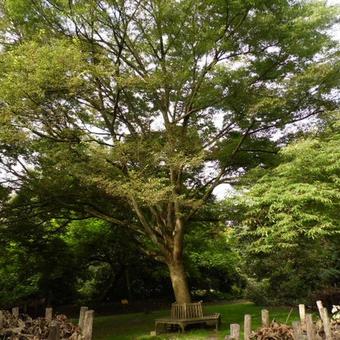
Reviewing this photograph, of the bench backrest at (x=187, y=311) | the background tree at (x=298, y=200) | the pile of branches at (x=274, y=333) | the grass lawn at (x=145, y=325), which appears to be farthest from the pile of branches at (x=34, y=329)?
the bench backrest at (x=187, y=311)

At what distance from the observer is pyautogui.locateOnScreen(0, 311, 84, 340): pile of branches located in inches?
310

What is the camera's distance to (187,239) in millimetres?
19188

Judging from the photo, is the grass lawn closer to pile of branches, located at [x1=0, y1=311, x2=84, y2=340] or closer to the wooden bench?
the wooden bench

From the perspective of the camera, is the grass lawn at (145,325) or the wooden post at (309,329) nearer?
the wooden post at (309,329)

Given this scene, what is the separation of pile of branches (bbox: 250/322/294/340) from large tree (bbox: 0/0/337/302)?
459 cm

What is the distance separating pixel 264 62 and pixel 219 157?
12.1 feet

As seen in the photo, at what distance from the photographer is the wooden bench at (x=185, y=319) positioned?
1290 cm

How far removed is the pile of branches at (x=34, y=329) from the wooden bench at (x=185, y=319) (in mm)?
5005

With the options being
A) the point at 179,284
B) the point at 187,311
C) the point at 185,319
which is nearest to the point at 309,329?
the point at 185,319

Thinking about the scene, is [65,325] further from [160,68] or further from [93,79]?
[160,68]

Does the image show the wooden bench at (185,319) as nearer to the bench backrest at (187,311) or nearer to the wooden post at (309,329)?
the bench backrest at (187,311)

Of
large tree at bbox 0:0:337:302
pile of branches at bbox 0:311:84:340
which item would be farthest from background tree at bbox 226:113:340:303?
pile of branches at bbox 0:311:84:340

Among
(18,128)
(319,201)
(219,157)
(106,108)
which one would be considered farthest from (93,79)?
(319,201)

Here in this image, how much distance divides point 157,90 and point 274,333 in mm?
9265
